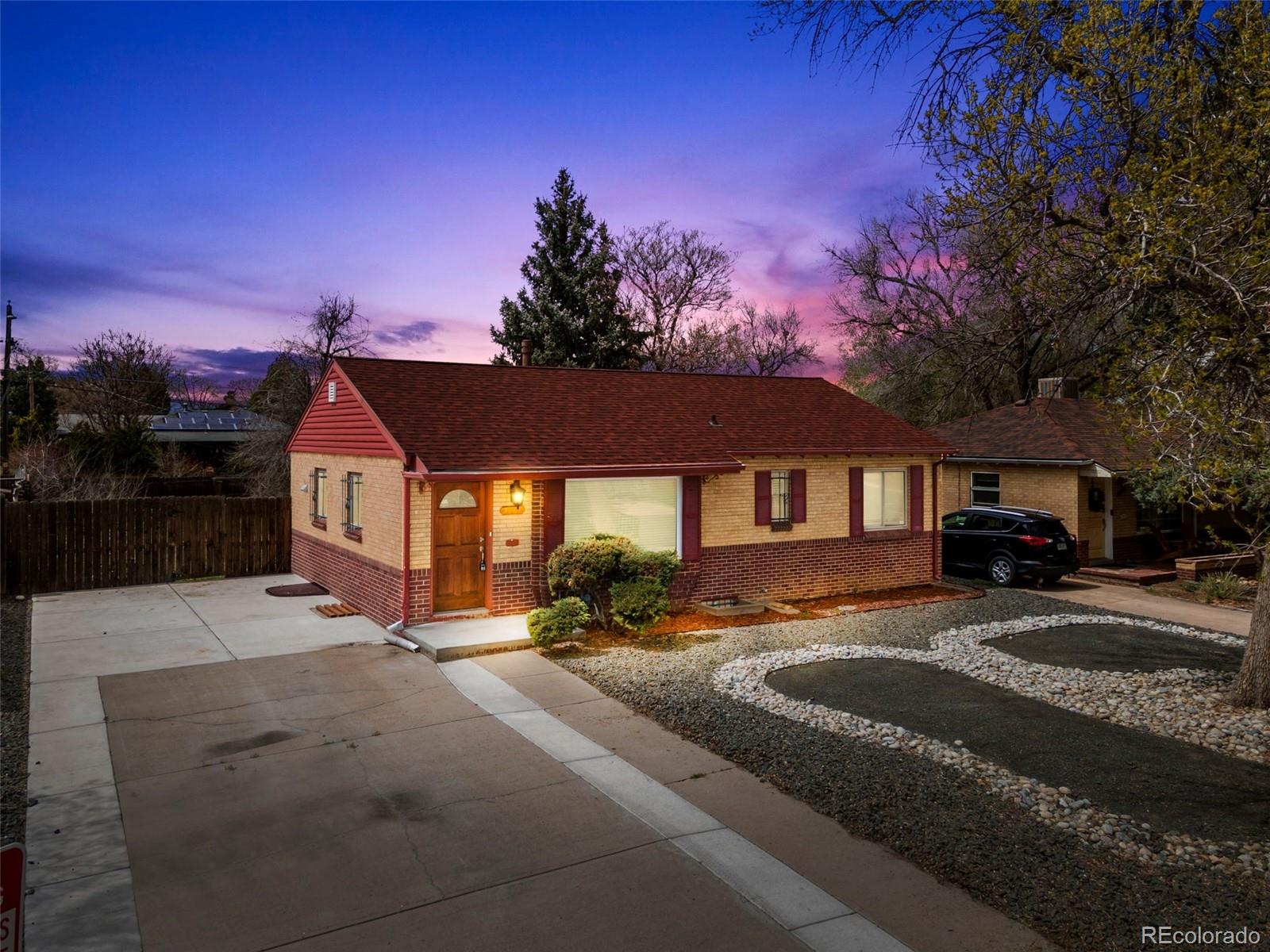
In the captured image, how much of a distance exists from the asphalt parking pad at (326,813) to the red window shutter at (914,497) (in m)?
11.2

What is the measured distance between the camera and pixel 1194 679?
998 cm

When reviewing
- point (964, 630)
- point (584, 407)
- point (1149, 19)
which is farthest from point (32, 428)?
point (1149, 19)

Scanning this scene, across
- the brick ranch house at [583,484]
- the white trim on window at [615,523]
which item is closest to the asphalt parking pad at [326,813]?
the brick ranch house at [583,484]

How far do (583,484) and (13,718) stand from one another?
26.2ft

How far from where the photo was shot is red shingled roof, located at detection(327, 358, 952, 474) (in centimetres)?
1317

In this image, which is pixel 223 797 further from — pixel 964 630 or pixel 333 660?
pixel 964 630

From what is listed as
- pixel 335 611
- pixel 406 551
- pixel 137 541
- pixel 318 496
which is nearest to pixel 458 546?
pixel 406 551

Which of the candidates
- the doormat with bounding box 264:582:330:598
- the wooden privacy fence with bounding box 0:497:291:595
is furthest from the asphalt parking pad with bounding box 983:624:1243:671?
the wooden privacy fence with bounding box 0:497:291:595

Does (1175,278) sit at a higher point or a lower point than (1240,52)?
lower

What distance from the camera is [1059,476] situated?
66.2ft

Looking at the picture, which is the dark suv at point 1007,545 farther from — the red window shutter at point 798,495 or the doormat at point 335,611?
the doormat at point 335,611

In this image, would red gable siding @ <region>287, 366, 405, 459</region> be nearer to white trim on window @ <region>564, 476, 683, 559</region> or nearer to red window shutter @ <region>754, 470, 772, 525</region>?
white trim on window @ <region>564, 476, 683, 559</region>

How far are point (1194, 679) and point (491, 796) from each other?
8587 millimetres
